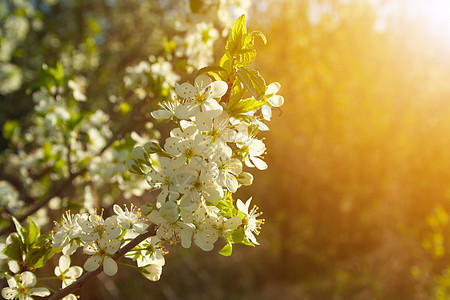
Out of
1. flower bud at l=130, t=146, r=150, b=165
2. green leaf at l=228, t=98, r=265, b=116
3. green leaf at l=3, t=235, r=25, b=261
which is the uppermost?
green leaf at l=228, t=98, r=265, b=116

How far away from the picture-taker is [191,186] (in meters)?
0.95

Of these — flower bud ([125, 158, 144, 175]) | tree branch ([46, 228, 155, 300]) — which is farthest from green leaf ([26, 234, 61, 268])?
flower bud ([125, 158, 144, 175])

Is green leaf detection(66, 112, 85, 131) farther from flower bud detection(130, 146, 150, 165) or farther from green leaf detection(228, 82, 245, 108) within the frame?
green leaf detection(228, 82, 245, 108)

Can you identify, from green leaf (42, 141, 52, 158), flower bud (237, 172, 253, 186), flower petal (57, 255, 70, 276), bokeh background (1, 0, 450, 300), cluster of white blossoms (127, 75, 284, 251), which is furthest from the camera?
bokeh background (1, 0, 450, 300)

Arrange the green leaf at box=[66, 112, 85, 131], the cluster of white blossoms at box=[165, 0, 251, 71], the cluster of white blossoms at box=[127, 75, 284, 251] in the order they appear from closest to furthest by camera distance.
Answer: the cluster of white blossoms at box=[127, 75, 284, 251]
the cluster of white blossoms at box=[165, 0, 251, 71]
the green leaf at box=[66, 112, 85, 131]

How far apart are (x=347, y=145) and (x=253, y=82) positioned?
232 inches

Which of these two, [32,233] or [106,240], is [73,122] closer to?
[32,233]

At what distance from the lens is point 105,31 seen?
18.6ft

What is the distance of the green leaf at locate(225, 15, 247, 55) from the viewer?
1015 mm

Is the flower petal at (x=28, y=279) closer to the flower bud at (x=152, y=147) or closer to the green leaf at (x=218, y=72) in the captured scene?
the flower bud at (x=152, y=147)

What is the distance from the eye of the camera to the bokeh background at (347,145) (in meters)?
5.83

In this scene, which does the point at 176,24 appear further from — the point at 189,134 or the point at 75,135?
the point at 189,134

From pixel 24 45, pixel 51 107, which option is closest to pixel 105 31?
pixel 24 45

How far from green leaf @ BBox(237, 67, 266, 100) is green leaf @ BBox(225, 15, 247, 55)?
7 cm
